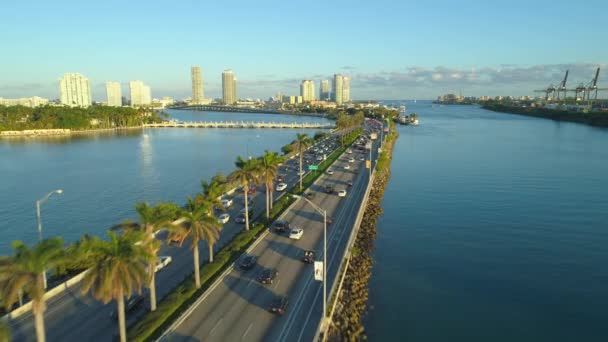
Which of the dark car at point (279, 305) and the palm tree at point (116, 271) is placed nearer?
the palm tree at point (116, 271)

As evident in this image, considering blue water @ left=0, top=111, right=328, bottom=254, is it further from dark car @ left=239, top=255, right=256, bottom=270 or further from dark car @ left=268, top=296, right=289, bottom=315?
dark car @ left=268, top=296, right=289, bottom=315

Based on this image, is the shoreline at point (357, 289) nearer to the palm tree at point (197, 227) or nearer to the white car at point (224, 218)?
the palm tree at point (197, 227)

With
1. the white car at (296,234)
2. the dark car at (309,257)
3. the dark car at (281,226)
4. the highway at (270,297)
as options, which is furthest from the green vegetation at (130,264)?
the dark car at (309,257)

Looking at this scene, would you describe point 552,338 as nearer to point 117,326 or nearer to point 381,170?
point 117,326

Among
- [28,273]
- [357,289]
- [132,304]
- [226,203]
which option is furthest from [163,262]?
[226,203]

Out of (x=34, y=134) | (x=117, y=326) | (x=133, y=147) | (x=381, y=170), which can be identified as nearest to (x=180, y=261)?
(x=117, y=326)

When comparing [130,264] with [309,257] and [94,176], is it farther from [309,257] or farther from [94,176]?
[94,176]
